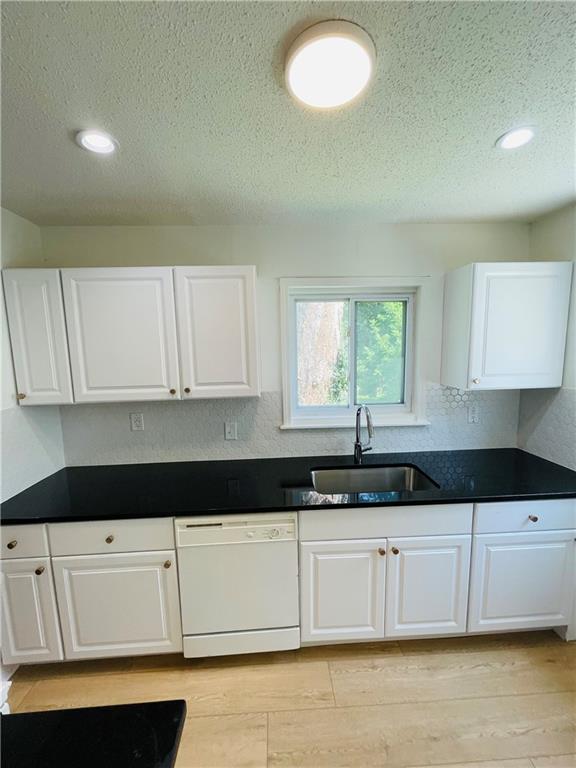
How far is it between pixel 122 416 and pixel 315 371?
133cm

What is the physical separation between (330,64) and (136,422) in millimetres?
1996

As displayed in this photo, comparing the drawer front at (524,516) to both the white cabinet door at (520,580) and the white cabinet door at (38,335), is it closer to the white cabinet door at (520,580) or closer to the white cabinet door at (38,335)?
the white cabinet door at (520,580)

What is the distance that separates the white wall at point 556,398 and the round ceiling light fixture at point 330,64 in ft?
5.63

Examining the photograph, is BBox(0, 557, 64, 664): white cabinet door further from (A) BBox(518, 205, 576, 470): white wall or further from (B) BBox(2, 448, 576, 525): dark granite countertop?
(A) BBox(518, 205, 576, 470): white wall

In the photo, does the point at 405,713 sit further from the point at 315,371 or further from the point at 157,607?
the point at 315,371

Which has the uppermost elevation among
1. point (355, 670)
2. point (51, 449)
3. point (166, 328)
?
point (166, 328)

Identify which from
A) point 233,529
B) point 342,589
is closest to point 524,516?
point 342,589

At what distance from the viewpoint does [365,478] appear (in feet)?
6.85

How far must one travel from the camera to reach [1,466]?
1.60m

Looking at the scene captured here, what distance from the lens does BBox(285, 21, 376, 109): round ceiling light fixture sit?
775 mm

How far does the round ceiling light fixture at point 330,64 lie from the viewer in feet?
2.54

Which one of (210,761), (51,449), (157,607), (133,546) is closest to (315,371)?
(133,546)

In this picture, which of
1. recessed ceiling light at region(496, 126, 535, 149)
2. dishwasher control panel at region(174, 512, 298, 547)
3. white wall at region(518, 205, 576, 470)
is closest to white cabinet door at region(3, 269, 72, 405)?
dishwasher control panel at region(174, 512, 298, 547)

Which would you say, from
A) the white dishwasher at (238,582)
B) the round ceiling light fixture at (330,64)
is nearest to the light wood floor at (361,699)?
the white dishwasher at (238,582)
